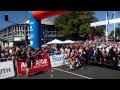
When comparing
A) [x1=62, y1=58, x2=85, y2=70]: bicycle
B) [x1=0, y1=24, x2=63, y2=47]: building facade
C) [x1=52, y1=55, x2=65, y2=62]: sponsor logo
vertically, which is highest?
[x1=0, y1=24, x2=63, y2=47]: building facade

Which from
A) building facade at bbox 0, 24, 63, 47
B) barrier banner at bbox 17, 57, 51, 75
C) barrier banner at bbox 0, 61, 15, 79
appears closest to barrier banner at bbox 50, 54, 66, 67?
barrier banner at bbox 17, 57, 51, 75

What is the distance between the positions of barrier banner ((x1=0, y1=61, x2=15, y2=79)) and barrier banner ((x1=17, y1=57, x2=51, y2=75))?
527 millimetres

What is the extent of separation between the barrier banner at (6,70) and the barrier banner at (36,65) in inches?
20.7

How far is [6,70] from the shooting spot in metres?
12.7

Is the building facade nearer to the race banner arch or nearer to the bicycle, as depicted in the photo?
the bicycle

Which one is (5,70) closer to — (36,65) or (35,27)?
(36,65)

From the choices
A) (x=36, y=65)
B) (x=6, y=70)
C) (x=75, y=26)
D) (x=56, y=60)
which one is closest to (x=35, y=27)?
(x=36, y=65)

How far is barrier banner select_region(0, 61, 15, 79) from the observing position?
12.5m

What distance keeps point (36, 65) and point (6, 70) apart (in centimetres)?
235

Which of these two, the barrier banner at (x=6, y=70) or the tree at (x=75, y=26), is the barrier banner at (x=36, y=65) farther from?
the tree at (x=75, y=26)

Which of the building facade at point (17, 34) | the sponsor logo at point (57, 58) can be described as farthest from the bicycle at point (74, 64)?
the building facade at point (17, 34)

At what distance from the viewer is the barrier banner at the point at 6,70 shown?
40.9 ft
